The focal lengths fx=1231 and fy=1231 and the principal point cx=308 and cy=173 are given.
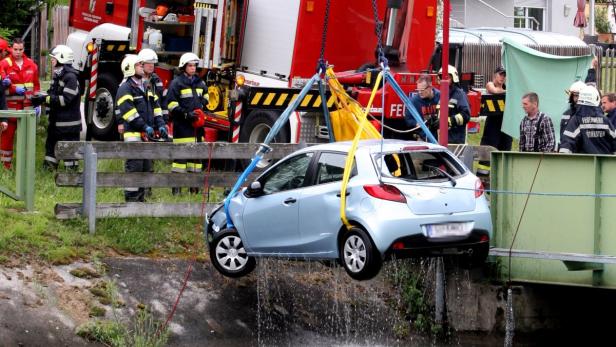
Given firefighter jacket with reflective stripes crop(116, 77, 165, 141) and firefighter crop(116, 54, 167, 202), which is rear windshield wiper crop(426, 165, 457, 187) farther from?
firefighter jacket with reflective stripes crop(116, 77, 165, 141)

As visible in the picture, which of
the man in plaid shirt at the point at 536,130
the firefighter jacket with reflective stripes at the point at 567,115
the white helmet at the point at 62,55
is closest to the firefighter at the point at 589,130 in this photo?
the man in plaid shirt at the point at 536,130

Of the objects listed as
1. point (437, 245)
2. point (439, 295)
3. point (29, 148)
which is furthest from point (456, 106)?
point (29, 148)

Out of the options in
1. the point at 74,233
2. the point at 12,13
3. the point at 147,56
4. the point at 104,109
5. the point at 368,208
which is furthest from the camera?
the point at 12,13

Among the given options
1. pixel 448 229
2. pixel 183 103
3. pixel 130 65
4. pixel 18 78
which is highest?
pixel 130 65

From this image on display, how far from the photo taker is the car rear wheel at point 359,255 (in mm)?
11352

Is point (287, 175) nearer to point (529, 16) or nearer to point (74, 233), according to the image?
point (74, 233)

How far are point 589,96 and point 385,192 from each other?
10.4ft

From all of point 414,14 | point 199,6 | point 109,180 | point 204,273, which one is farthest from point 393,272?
point 199,6

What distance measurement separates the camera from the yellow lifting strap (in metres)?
11.6

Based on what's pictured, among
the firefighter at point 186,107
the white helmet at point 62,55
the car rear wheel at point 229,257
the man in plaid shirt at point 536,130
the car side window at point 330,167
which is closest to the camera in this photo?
the car side window at point 330,167

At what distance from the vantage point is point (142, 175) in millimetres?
14031

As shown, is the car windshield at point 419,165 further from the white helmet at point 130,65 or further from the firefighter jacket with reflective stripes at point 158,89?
the firefighter jacket with reflective stripes at point 158,89

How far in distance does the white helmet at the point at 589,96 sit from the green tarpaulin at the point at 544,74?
389cm

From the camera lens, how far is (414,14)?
696 inches
